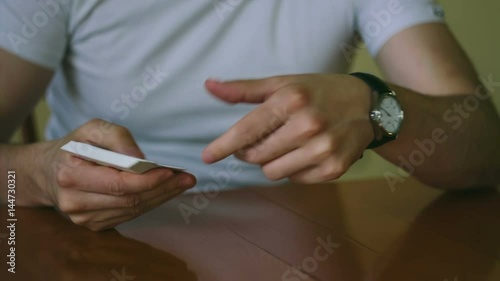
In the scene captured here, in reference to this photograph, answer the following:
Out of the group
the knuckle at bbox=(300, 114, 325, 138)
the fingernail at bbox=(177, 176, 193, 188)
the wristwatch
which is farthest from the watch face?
the fingernail at bbox=(177, 176, 193, 188)

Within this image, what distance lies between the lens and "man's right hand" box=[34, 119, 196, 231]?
61 centimetres

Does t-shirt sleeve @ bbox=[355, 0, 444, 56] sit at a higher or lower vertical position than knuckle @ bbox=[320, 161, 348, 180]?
higher

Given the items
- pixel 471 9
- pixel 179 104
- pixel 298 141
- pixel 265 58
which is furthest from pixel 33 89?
pixel 471 9

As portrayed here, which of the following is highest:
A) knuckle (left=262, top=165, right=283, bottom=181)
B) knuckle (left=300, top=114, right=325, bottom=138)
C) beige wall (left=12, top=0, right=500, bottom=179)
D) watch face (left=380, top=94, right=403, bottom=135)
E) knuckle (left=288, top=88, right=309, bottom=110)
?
knuckle (left=288, top=88, right=309, bottom=110)

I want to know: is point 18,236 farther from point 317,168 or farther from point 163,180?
point 317,168

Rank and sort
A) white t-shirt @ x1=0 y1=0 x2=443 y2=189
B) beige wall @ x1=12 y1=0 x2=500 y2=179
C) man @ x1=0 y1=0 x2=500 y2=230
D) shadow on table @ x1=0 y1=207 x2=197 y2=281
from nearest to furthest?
shadow on table @ x1=0 y1=207 x2=197 y2=281 < man @ x1=0 y1=0 x2=500 y2=230 < white t-shirt @ x1=0 y1=0 x2=443 y2=189 < beige wall @ x1=12 y1=0 x2=500 y2=179

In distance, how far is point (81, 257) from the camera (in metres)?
0.59

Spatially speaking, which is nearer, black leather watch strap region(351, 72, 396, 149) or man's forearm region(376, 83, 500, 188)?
black leather watch strap region(351, 72, 396, 149)

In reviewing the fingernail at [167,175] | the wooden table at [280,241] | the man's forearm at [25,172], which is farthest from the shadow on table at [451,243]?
the man's forearm at [25,172]

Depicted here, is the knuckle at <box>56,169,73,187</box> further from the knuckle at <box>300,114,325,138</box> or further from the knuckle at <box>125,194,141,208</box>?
the knuckle at <box>300,114,325,138</box>

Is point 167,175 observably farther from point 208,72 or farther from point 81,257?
point 208,72

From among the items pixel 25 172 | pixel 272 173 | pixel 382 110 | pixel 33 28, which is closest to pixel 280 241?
pixel 272 173

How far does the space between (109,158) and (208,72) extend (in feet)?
1.14

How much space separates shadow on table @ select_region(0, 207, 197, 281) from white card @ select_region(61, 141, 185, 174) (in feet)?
0.26
